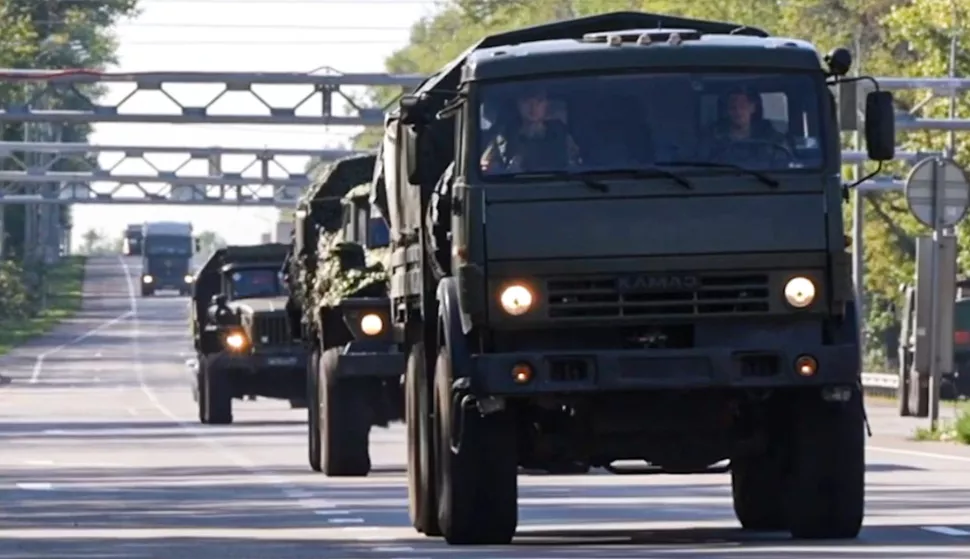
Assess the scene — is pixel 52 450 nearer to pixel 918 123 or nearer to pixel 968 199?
pixel 968 199

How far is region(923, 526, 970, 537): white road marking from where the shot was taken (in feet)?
59.8

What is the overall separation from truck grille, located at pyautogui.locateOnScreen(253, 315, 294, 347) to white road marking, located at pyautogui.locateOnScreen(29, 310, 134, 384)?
30929 mm

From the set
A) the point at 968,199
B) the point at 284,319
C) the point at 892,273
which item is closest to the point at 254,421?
the point at 284,319

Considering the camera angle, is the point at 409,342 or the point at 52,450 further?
the point at 52,450

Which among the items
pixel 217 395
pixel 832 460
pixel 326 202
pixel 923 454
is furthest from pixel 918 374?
pixel 832 460

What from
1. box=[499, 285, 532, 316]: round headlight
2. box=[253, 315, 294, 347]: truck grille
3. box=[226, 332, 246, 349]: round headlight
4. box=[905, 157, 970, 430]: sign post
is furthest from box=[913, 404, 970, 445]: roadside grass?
box=[499, 285, 532, 316]: round headlight

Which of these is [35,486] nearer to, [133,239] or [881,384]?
[881,384]

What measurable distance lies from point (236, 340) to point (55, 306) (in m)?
93.6

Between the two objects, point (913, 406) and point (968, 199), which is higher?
point (968, 199)

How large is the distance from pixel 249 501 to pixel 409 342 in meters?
3.92

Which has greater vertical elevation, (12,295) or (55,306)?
(12,295)

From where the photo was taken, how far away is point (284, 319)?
41.0 meters

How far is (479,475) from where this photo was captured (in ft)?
57.2

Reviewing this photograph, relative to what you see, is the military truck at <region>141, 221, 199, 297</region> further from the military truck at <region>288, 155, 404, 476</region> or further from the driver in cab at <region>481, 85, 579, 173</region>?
the driver in cab at <region>481, 85, 579, 173</region>
